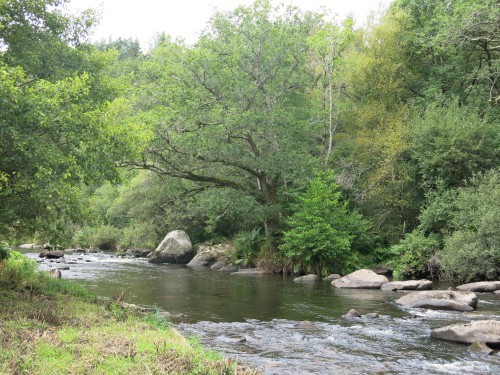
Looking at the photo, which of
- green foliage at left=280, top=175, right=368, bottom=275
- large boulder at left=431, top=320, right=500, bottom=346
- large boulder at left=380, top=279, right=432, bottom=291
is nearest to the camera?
large boulder at left=431, top=320, right=500, bottom=346

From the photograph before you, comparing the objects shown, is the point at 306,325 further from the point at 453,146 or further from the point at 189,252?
the point at 189,252

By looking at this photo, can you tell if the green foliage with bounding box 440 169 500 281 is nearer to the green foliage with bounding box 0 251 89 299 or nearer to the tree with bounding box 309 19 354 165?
the tree with bounding box 309 19 354 165

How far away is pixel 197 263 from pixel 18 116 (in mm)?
23937

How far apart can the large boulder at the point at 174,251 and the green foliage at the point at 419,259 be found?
1598 cm

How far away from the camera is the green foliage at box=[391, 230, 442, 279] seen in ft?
79.6

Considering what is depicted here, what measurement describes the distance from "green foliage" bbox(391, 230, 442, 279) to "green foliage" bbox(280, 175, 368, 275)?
296cm

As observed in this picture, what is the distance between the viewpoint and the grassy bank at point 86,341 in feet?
22.0

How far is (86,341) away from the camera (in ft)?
26.6

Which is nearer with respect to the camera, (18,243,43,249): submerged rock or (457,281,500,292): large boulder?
(457,281,500,292): large boulder

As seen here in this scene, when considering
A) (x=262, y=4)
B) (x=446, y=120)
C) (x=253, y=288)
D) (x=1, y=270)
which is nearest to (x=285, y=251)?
(x=253, y=288)

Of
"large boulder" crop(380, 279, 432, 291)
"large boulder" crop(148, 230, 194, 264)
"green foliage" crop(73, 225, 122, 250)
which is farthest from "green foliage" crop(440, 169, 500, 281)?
"green foliage" crop(73, 225, 122, 250)

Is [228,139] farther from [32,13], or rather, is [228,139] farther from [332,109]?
[32,13]

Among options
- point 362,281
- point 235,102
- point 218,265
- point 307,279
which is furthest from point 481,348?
point 218,265

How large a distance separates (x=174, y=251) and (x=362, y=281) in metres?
16.7
